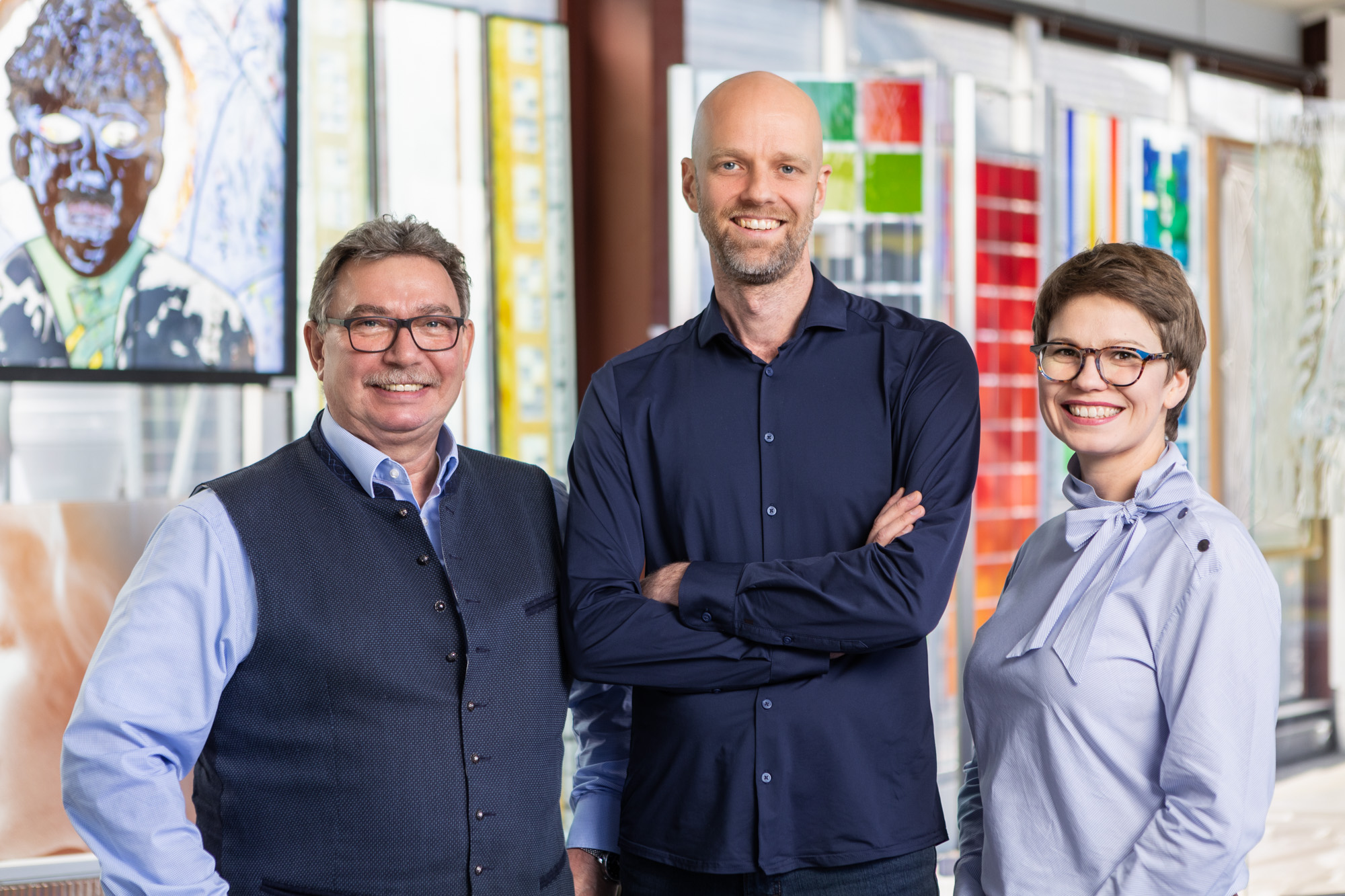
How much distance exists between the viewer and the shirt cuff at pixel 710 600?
1.66 metres

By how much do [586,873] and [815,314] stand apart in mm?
940

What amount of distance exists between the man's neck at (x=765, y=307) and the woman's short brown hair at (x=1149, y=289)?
1.30 ft

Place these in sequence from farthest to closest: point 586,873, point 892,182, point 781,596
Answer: point 892,182 → point 586,873 → point 781,596

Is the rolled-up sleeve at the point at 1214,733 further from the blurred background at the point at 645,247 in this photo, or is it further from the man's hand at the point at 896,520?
the blurred background at the point at 645,247

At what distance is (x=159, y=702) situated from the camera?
1470 millimetres

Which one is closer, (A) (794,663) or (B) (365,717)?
(B) (365,717)

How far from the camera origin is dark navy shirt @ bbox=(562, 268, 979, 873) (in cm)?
167

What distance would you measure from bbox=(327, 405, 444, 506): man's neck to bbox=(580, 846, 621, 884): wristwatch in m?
0.62

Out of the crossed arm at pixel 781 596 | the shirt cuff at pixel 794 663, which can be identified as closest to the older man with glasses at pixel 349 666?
the crossed arm at pixel 781 596

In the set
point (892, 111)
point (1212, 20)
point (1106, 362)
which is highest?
point (1212, 20)

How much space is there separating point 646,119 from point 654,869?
3.17m

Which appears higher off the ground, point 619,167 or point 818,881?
point 619,167

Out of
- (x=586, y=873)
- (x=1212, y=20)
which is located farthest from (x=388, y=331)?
(x=1212, y=20)

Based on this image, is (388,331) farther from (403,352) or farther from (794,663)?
(794,663)
